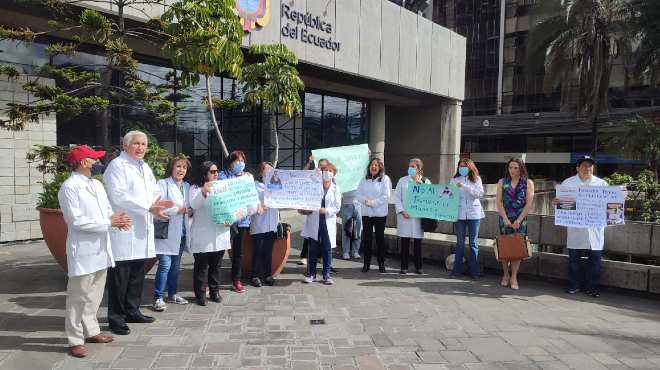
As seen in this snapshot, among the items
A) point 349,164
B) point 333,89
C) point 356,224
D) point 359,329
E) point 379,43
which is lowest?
point 359,329

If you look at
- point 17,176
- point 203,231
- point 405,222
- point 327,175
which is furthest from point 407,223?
point 17,176

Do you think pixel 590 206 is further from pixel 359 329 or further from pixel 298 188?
pixel 298 188

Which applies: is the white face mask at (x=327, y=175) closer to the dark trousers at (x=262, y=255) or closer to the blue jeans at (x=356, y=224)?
the dark trousers at (x=262, y=255)

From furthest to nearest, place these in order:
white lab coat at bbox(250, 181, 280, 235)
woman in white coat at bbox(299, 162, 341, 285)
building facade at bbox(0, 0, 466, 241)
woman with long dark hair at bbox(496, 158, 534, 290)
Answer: building facade at bbox(0, 0, 466, 241) → woman in white coat at bbox(299, 162, 341, 285) → woman with long dark hair at bbox(496, 158, 534, 290) → white lab coat at bbox(250, 181, 280, 235)

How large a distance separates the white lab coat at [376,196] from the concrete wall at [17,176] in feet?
19.9

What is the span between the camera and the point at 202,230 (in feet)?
17.4

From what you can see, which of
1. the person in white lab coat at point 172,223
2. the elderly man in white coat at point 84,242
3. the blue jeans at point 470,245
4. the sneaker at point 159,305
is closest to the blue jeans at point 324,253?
the person in white lab coat at point 172,223

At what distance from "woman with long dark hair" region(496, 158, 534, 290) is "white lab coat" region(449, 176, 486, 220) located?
37 cm

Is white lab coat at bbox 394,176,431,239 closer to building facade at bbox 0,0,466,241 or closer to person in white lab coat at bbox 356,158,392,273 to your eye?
person in white lab coat at bbox 356,158,392,273

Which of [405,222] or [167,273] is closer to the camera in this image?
[167,273]

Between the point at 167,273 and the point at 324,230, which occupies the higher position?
the point at 324,230

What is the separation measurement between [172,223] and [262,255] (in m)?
1.59

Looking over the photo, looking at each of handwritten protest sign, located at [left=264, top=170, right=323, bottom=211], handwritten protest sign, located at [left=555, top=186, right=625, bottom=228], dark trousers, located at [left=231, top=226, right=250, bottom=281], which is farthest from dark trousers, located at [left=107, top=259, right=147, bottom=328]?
handwritten protest sign, located at [left=555, top=186, right=625, bottom=228]

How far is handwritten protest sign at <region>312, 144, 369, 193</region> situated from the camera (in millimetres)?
7320
